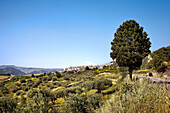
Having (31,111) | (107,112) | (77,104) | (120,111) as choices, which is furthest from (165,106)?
(31,111)

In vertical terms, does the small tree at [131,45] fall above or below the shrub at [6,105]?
above

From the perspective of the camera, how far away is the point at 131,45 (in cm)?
2069

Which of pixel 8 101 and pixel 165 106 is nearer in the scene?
pixel 165 106

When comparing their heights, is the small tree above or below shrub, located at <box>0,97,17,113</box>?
above

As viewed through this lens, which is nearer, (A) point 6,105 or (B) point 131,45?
(A) point 6,105

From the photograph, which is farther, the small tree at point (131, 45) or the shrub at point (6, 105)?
the small tree at point (131, 45)

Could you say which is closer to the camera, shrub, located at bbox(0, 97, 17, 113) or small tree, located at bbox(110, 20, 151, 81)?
shrub, located at bbox(0, 97, 17, 113)

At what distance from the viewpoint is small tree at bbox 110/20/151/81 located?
2038 centimetres

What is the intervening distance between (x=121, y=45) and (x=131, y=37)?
2250 millimetres

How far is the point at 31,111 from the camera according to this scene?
9078 mm

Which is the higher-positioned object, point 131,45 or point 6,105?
point 131,45

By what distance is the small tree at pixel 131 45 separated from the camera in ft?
66.8

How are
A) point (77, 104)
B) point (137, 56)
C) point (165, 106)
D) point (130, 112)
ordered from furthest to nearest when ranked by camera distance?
1. point (137, 56)
2. point (77, 104)
3. point (130, 112)
4. point (165, 106)

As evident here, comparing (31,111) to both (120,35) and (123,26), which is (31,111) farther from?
(123,26)
